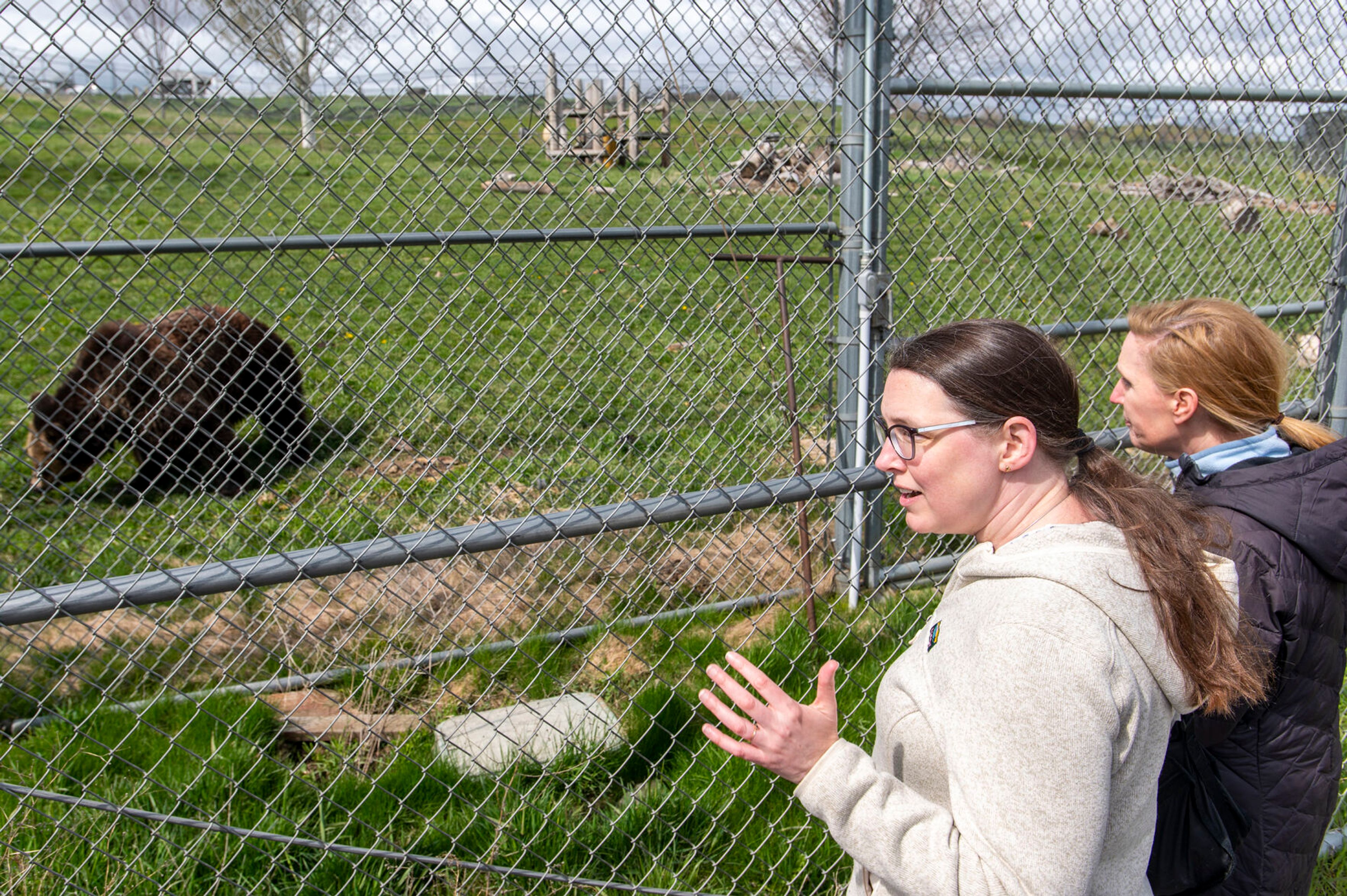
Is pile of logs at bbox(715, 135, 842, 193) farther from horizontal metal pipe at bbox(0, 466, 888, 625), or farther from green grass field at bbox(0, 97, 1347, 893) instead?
horizontal metal pipe at bbox(0, 466, 888, 625)

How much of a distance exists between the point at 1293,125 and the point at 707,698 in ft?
10.5

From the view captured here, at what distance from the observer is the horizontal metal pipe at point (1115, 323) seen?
9.03 feet

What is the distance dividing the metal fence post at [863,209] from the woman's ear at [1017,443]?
998 mm

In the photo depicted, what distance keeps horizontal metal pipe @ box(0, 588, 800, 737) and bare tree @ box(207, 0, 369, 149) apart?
1648mm

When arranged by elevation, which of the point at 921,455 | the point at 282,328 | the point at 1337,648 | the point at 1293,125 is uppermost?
the point at 1293,125

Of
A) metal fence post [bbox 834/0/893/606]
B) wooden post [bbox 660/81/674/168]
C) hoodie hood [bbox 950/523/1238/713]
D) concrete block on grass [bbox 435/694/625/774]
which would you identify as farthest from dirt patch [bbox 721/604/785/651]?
hoodie hood [bbox 950/523/1238/713]

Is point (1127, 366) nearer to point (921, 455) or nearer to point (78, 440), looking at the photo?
point (921, 455)

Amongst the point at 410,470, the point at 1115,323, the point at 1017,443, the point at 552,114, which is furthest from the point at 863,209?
the point at 410,470

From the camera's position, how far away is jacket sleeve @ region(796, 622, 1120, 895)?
1.05 meters

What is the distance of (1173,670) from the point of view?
1.19 meters

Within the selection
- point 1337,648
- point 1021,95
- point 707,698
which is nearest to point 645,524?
point 707,698

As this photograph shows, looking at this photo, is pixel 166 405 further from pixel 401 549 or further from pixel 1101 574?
pixel 1101 574

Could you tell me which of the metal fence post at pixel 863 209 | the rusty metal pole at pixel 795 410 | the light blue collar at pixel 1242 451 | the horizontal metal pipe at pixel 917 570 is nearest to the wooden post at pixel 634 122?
the rusty metal pole at pixel 795 410

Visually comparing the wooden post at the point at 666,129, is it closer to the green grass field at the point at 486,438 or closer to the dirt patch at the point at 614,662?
the green grass field at the point at 486,438
